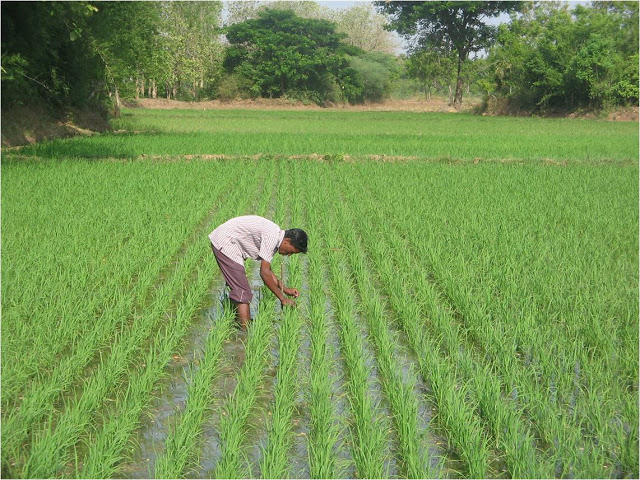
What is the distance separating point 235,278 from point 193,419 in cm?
143

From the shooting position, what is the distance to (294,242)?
13.1 feet

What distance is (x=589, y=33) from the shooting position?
35688 millimetres

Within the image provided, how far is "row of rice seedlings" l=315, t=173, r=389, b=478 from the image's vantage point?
2660mm

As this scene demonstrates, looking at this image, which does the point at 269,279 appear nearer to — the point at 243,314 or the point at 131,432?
the point at 243,314

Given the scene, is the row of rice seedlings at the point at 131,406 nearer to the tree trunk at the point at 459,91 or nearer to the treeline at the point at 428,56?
the treeline at the point at 428,56

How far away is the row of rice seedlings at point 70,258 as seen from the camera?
12.4 ft

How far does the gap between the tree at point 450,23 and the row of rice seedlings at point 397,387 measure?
4001cm

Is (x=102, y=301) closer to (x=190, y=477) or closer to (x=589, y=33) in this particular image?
(x=190, y=477)

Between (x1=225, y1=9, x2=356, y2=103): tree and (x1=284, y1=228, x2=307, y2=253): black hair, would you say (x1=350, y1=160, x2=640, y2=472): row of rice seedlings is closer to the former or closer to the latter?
(x1=284, y1=228, x2=307, y2=253): black hair

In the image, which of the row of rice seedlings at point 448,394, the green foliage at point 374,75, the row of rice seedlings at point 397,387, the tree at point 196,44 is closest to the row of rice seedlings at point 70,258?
the row of rice seedlings at point 397,387

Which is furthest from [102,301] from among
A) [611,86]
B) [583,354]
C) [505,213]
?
[611,86]

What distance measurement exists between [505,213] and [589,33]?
32.1 m

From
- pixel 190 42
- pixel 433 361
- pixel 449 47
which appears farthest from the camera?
pixel 449 47

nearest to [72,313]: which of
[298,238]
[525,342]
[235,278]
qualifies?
[235,278]
